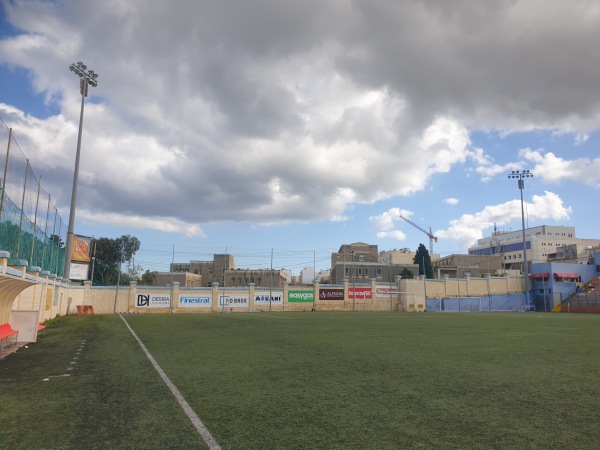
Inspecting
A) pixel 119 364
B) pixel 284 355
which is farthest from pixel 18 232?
pixel 284 355

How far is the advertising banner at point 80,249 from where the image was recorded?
41594mm

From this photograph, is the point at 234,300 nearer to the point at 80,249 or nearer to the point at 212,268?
the point at 80,249

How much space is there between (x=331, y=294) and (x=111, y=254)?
53.8m

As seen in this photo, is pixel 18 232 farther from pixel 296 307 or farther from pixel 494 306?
pixel 494 306

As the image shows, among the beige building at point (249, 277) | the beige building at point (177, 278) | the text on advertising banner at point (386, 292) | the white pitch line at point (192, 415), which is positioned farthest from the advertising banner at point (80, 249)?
the beige building at point (249, 277)

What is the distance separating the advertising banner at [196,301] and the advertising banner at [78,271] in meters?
10.1

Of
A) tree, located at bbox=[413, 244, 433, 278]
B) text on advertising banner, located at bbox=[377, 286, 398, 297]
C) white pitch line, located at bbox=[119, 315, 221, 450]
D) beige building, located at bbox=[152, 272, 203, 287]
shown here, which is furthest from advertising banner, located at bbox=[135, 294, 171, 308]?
tree, located at bbox=[413, 244, 433, 278]

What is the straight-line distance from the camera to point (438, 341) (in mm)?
16219

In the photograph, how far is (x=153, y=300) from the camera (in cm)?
4578

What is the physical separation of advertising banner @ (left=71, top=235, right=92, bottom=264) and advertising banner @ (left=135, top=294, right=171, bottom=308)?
21.7 feet

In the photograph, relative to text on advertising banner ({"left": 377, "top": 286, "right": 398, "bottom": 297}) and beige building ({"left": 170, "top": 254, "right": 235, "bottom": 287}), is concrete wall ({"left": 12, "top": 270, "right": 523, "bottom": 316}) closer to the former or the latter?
text on advertising banner ({"left": 377, "top": 286, "right": 398, "bottom": 297})

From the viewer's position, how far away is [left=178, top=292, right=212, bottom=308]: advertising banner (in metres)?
47.3

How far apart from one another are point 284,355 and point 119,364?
14.4ft

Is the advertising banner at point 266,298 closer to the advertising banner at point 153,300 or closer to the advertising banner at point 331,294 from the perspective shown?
the advertising banner at point 331,294
